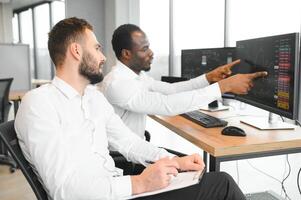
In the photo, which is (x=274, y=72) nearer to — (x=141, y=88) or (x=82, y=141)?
(x=141, y=88)

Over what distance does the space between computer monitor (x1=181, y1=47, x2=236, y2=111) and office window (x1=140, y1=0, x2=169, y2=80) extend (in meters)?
2.64

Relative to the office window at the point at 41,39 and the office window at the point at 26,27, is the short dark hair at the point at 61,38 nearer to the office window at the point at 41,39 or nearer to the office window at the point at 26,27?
the office window at the point at 41,39

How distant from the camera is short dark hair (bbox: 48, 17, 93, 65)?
1215mm

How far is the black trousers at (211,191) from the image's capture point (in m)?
1.26

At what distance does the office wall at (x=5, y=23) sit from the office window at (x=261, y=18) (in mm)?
7105

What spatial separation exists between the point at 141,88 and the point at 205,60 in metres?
0.68

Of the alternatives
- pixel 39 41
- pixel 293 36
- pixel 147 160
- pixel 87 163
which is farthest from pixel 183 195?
pixel 39 41

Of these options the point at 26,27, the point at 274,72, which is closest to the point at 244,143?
the point at 274,72

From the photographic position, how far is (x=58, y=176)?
3.23ft

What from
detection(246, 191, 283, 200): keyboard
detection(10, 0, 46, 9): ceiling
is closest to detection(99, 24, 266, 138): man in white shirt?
detection(246, 191, 283, 200): keyboard

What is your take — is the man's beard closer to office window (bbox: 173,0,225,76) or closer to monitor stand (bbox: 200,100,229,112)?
monitor stand (bbox: 200,100,229,112)

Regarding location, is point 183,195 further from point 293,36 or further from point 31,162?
point 293,36

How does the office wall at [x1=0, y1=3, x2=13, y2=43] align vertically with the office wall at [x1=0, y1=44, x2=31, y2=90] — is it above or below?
above

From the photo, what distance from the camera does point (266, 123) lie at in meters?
1.82
